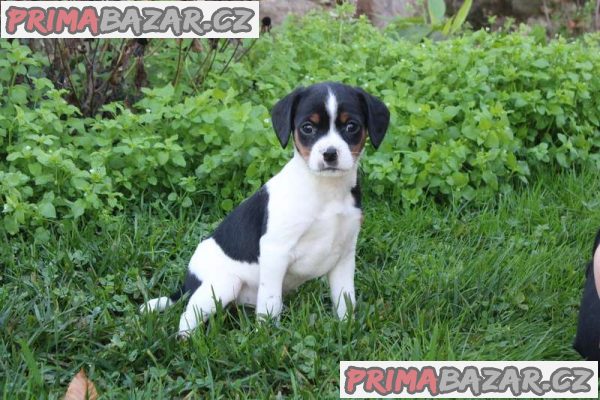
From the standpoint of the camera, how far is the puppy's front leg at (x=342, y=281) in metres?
3.94

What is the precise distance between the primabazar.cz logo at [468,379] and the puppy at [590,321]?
0.06 metres

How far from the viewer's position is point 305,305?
386cm

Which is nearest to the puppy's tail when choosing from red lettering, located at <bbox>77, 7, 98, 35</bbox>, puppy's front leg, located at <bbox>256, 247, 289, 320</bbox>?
puppy's front leg, located at <bbox>256, 247, 289, 320</bbox>

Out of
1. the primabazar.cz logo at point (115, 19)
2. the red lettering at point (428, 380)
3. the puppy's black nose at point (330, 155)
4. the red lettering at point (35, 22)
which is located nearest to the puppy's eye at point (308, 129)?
the puppy's black nose at point (330, 155)

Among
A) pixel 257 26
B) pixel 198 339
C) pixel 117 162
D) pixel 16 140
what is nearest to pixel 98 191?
pixel 117 162

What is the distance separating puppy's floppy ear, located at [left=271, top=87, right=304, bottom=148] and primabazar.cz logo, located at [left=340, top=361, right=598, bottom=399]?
0.97m

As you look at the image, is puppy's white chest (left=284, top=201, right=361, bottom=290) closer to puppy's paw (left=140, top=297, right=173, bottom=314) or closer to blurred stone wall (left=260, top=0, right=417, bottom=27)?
puppy's paw (left=140, top=297, right=173, bottom=314)

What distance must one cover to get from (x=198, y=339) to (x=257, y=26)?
10.8ft

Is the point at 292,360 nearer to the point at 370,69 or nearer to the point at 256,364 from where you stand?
the point at 256,364

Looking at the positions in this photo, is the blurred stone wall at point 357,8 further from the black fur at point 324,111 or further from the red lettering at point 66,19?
the black fur at point 324,111

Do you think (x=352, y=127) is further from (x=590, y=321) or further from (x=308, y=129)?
(x=590, y=321)

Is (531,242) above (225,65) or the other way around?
the other way around

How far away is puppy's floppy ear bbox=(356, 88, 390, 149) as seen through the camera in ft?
12.0

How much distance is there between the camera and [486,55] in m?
5.95
